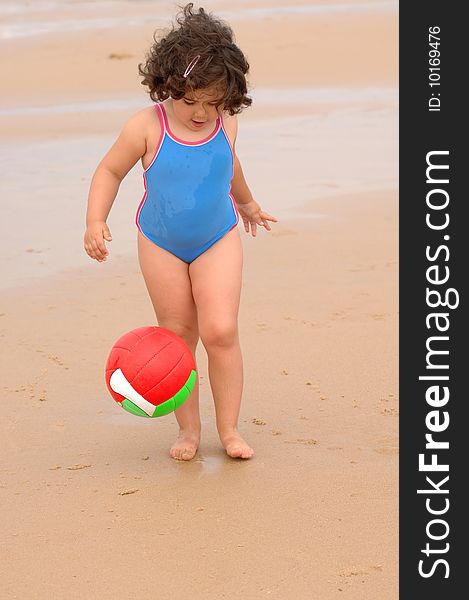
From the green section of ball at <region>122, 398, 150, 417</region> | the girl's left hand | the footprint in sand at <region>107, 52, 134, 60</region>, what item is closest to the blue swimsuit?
the girl's left hand

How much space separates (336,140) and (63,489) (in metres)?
7.05

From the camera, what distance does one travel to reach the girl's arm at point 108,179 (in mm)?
4094

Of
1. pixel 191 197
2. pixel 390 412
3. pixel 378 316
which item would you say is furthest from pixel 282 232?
pixel 191 197

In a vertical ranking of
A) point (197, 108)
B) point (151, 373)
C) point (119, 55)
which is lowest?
point (151, 373)

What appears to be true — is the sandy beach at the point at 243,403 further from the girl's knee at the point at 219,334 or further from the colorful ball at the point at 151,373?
the girl's knee at the point at 219,334

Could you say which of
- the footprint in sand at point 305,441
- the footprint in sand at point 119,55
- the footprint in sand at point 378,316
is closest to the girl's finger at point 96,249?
the footprint in sand at point 305,441

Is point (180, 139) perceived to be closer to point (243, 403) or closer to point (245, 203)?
point (245, 203)

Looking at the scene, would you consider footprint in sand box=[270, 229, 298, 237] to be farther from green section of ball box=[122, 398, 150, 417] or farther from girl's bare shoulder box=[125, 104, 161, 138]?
green section of ball box=[122, 398, 150, 417]

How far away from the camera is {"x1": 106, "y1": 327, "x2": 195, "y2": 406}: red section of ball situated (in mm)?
3965

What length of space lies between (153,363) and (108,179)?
734 mm

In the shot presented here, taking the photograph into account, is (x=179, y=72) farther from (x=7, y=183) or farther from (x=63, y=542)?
(x=7, y=183)

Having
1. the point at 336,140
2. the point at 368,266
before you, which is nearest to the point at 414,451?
the point at 368,266

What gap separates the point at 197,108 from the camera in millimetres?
4074

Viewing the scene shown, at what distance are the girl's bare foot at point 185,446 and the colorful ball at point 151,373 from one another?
0.27 m
